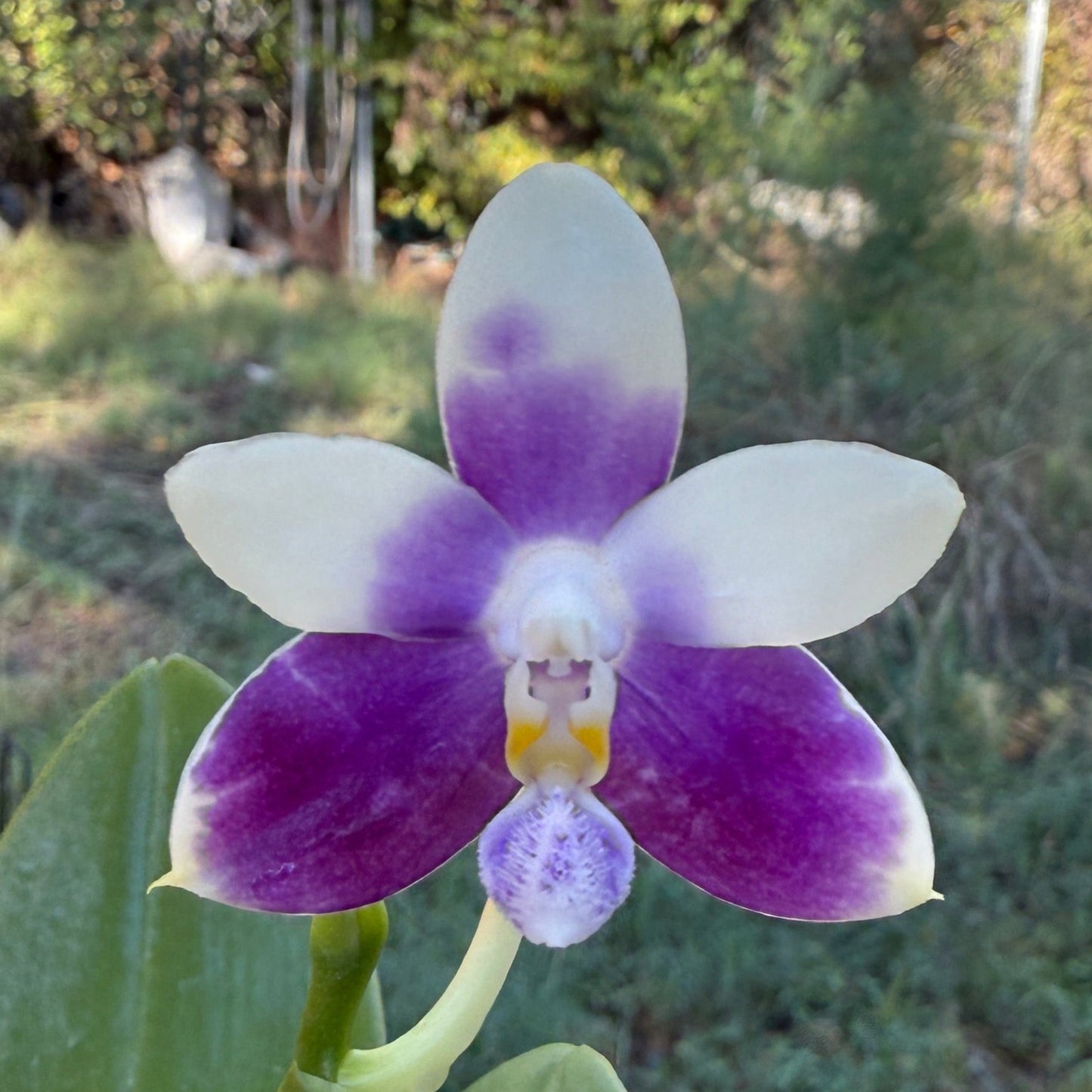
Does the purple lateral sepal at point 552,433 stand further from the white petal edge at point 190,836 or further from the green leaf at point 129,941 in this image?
the green leaf at point 129,941

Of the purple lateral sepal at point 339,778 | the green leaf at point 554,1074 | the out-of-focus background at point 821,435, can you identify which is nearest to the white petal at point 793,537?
the purple lateral sepal at point 339,778

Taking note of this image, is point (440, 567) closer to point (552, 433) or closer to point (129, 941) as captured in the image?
point (552, 433)

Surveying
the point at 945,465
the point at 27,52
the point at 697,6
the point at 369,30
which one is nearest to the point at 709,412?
the point at 945,465

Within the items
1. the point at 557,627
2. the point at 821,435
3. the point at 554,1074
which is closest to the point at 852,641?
the point at 821,435

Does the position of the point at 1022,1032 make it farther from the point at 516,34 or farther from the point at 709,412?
the point at 516,34

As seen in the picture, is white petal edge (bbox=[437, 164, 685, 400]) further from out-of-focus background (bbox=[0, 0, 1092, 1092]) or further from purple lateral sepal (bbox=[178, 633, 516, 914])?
out-of-focus background (bbox=[0, 0, 1092, 1092])

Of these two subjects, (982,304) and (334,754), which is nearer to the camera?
(334,754)

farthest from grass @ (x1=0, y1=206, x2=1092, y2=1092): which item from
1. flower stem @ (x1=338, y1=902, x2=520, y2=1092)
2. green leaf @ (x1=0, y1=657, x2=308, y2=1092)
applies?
flower stem @ (x1=338, y1=902, x2=520, y2=1092)
